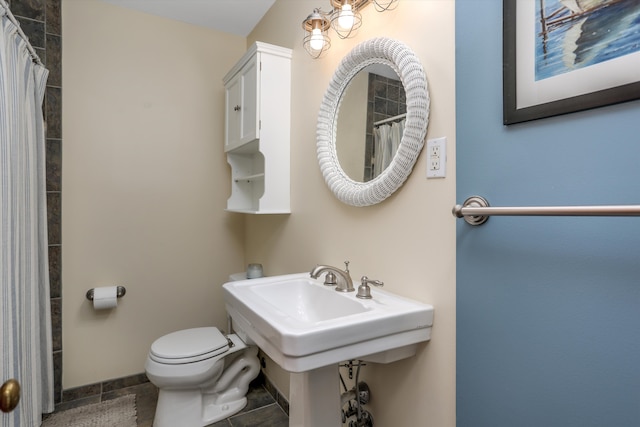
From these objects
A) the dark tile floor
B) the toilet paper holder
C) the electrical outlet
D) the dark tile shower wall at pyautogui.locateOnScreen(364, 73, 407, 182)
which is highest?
the dark tile shower wall at pyautogui.locateOnScreen(364, 73, 407, 182)

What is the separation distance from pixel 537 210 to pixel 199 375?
175 cm

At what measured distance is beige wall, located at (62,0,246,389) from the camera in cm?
213

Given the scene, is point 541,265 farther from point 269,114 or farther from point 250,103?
point 250,103

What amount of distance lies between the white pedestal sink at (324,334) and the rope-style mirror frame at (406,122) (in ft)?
1.32

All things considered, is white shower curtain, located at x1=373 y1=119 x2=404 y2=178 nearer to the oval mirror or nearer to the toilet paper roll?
the oval mirror

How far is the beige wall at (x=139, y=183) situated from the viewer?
83.9 inches

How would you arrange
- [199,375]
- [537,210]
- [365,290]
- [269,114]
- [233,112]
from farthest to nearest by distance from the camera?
1. [233,112]
2. [269,114]
3. [199,375]
4. [365,290]
5. [537,210]

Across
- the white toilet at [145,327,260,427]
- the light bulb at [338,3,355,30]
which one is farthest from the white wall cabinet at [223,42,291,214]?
the white toilet at [145,327,260,427]

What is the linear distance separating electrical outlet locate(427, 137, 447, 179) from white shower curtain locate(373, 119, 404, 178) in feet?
0.45

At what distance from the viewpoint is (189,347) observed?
181 centimetres

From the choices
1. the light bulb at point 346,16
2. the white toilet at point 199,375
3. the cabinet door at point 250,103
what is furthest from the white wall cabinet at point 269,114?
the white toilet at point 199,375

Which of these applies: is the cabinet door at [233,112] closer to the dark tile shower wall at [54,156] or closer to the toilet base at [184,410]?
the dark tile shower wall at [54,156]

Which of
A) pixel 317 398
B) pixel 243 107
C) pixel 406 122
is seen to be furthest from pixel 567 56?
pixel 243 107

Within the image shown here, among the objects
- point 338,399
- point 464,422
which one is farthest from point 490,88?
point 338,399
